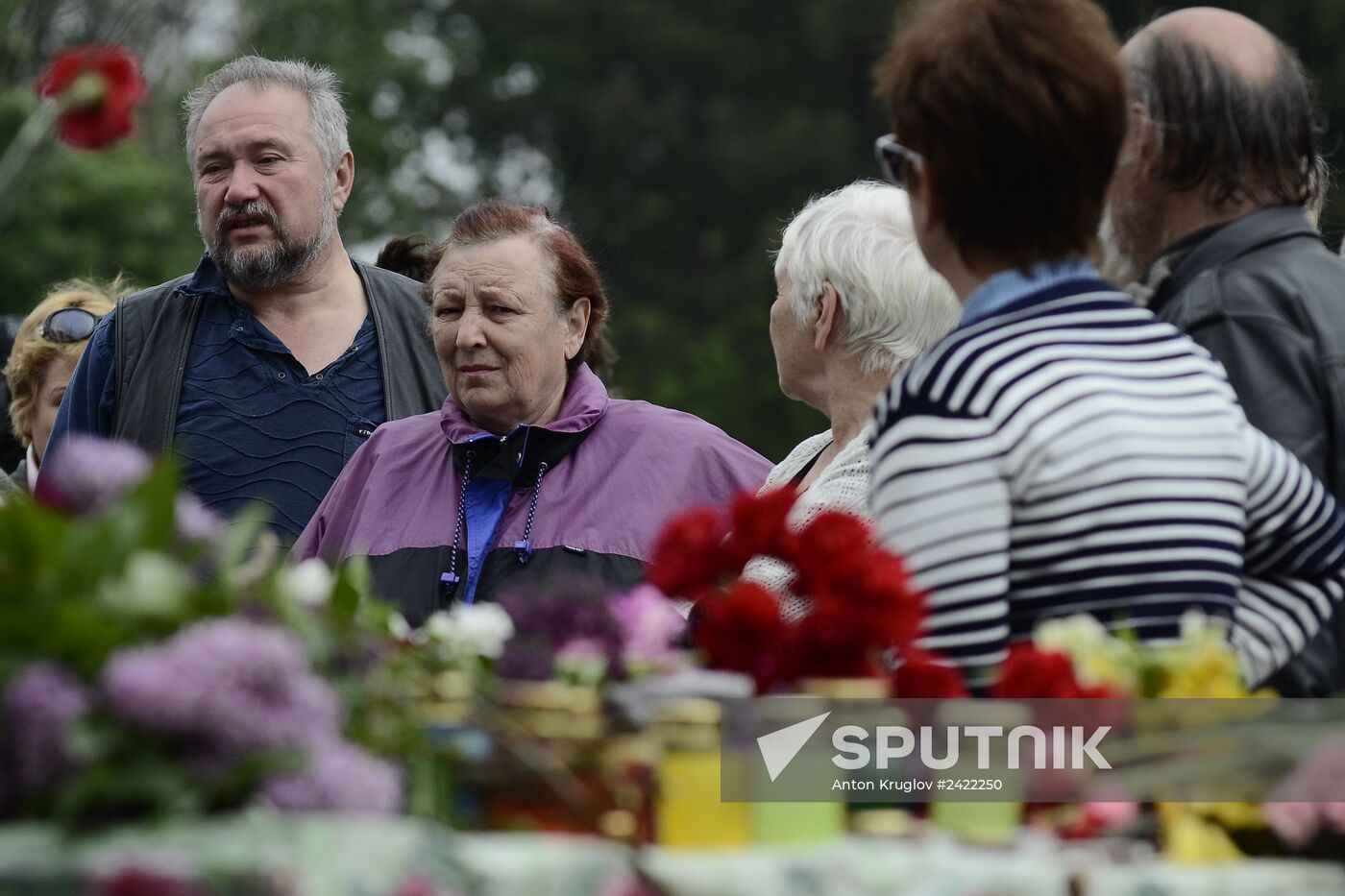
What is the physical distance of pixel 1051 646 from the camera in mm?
1901

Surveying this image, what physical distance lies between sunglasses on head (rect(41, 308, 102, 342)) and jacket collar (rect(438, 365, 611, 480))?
1766mm

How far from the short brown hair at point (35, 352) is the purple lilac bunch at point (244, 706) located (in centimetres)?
389

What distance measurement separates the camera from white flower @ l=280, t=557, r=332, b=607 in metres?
1.86

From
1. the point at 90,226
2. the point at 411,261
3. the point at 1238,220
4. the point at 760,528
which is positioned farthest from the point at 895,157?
the point at 90,226

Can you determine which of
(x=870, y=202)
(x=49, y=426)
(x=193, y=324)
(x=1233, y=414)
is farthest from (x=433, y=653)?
(x=49, y=426)

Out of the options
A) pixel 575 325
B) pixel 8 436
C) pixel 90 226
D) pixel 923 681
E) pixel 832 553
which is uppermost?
pixel 90 226

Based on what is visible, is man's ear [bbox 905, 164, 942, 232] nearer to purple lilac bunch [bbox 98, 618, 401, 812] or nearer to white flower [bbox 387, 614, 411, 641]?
white flower [bbox 387, 614, 411, 641]

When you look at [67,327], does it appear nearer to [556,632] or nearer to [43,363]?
[43,363]

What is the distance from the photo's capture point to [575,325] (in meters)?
4.14

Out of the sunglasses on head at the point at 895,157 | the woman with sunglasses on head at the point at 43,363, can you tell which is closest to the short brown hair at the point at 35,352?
the woman with sunglasses on head at the point at 43,363

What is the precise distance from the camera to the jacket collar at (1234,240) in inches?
107

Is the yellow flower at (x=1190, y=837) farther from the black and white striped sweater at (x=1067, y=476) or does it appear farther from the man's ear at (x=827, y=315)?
the man's ear at (x=827, y=315)

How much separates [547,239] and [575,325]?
0.20 m

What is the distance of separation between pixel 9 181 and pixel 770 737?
36.3 inches
